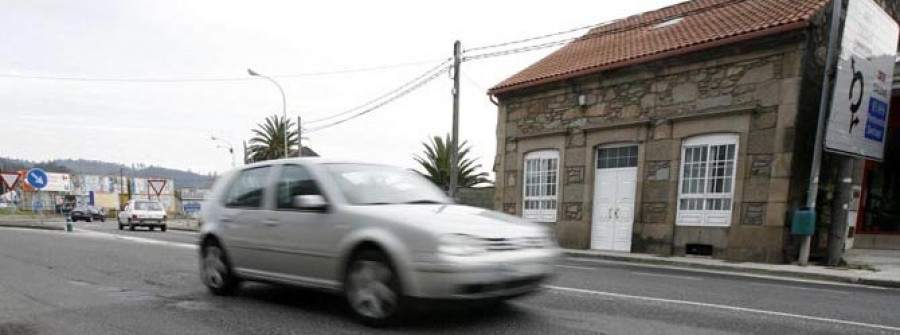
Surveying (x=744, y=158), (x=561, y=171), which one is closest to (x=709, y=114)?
(x=744, y=158)

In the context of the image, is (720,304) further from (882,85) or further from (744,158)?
(882,85)

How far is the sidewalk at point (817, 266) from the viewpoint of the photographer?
31.0 feet

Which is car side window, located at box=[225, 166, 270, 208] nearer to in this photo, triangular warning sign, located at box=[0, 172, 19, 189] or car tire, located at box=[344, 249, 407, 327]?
car tire, located at box=[344, 249, 407, 327]

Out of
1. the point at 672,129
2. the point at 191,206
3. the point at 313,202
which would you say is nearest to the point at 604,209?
the point at 672,129

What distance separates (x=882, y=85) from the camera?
1252 centimetres

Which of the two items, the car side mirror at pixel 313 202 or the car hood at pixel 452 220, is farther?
the car side mirror at pixel 313 202

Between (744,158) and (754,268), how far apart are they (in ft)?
9.18

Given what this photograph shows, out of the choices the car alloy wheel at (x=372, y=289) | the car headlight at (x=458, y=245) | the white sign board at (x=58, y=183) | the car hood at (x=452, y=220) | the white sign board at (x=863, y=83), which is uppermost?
the white sign board at (x=863, y=83)

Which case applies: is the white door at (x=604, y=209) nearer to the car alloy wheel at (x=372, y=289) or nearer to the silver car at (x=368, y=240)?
the silver car at (x=368, y=240)

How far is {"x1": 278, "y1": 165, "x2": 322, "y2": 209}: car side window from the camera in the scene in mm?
5395

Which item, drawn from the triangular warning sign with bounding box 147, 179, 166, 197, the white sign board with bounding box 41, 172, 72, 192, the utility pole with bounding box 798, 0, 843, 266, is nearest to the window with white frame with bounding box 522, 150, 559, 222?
the utility pole with bounding box 798, 0, 843, 266

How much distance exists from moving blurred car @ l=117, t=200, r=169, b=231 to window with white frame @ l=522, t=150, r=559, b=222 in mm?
16549

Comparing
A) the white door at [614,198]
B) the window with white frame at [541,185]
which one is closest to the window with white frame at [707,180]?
the white door at [614,198]

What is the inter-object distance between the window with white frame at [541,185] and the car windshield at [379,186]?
11.3 m
